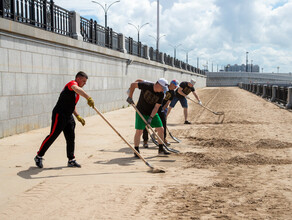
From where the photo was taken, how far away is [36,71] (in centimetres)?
1005

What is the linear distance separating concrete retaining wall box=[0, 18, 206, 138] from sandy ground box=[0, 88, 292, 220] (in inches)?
37.6

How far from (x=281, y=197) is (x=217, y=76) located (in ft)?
344

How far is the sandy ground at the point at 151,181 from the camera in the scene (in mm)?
3766

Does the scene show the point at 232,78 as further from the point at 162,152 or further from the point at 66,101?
the point at 66,101

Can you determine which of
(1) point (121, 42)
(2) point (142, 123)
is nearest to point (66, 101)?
(2) point (142, 123)

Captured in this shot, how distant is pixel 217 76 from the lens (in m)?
106

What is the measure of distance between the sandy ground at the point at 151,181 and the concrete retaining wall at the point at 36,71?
95 centimetres

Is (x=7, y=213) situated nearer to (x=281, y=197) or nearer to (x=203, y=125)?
(x=281, y=197)

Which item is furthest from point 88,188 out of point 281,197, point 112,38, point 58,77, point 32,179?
point 112,38

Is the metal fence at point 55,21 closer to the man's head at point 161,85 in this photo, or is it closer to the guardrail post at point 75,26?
the guardrail post at point 75,26

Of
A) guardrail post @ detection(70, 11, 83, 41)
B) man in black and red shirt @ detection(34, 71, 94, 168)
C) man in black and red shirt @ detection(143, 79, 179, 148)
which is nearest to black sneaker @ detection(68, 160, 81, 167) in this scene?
man in black and red shirt @ detection(34, 71, 94, 168)

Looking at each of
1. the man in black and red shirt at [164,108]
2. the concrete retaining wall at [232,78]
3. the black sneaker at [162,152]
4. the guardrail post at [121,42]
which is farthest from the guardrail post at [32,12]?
the concrete retaining wall at [232,78]

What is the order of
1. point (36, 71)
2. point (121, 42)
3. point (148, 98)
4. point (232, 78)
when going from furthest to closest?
1. point (232, 78)
2. point (121, 42)
3. point (36, 71)
4. point (148, 98)

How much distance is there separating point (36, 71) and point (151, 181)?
647 centimetres
